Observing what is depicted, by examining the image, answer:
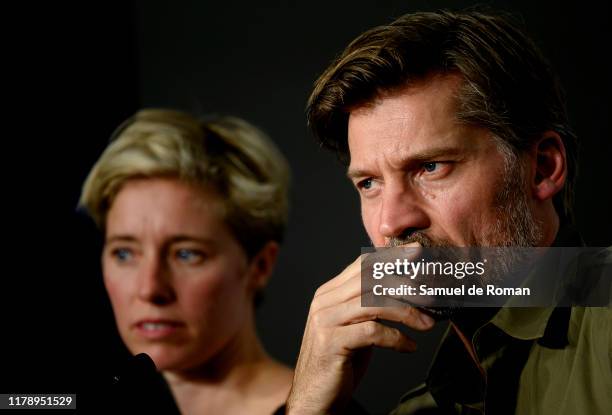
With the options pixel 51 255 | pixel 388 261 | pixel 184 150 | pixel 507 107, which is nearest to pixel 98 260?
pixel 51 255

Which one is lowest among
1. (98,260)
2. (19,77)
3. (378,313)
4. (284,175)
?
(378,313)

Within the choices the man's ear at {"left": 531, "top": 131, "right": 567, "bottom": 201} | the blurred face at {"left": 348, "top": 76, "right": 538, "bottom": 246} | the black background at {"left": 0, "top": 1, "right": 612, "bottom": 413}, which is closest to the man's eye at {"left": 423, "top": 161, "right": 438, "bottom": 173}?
the blurred face at {"left": 348, "top": 76, "right": 538, "bottom": 246}

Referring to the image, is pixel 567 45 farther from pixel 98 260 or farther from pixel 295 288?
pixel 98 260

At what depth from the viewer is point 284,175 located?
146 cm

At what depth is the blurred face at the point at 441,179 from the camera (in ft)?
3.15

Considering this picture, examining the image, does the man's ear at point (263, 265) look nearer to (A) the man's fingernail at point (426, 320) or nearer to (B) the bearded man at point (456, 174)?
(B) the bearded man at point (456, 174)

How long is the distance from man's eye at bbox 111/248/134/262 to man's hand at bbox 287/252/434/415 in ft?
1.77

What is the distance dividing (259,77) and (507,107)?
0.59m

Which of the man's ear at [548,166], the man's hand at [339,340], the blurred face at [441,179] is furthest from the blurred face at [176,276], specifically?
the man's ear at [548,166]

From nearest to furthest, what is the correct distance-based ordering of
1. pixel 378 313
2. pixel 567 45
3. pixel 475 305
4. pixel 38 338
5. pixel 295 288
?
pixel 378 313
pixel 475 305
pixel 567 45
pixel 295 288
pixel 38 338

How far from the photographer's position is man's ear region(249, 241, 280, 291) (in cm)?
145

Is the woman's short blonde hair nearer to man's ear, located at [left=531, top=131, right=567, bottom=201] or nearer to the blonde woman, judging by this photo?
the blonde woman

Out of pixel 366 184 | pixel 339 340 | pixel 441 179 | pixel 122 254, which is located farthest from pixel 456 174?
pixel 122 254

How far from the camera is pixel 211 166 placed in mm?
1426
